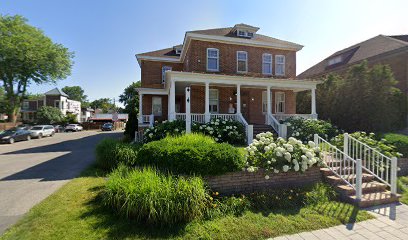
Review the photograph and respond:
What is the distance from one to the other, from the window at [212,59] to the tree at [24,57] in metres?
26.1

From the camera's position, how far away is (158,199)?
13.5ft

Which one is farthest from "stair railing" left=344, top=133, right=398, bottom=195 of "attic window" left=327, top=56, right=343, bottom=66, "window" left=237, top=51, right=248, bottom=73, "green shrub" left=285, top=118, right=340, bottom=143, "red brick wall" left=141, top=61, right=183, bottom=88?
"attic window" left=327, top=56, right=343, bottom=66

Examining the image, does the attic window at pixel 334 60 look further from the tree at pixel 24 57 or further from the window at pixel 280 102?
the tree at pixel 24 57

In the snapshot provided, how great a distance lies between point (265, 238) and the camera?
3799mm

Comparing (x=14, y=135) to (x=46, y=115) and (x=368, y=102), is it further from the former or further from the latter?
(x=368, y=102)

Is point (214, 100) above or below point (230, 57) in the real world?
below

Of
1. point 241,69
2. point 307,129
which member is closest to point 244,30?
point 241,69

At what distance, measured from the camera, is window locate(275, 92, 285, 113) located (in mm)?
17797

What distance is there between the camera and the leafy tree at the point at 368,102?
12.6 m

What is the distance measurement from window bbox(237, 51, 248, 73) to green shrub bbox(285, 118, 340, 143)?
21.3ft

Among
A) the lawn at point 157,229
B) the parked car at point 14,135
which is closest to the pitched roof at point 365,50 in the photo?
the lawn at point 157,229

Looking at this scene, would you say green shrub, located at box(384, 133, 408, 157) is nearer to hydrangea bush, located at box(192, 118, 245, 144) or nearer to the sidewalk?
the sidewalk

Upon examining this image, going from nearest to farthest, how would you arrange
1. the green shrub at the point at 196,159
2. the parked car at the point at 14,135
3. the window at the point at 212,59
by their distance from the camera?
the green shrub at the point at 196,159 → the window at the point at 212,59 → the parked car at the point at 14,135

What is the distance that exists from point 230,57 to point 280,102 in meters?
5.86
